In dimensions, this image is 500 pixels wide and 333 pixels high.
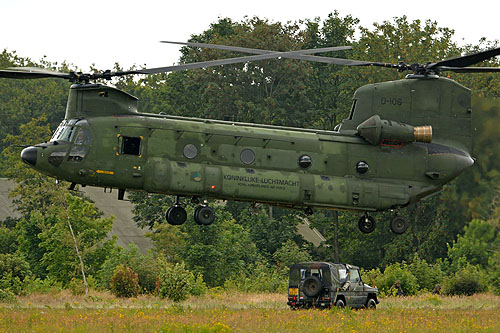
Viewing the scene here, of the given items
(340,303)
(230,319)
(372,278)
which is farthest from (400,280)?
(230,319)

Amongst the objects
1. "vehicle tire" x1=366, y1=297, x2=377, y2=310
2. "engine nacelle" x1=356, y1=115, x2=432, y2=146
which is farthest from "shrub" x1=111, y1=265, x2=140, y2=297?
"engine nacelle" x1=356, y1=115, x2=432, y2=146

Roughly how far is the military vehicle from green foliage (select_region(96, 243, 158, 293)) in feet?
38.9

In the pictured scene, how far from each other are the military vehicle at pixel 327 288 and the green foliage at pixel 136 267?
11867 mm

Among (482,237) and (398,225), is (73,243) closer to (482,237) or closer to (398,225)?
(398,225)

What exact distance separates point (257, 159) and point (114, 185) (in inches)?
169

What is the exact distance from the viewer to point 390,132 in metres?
25.2

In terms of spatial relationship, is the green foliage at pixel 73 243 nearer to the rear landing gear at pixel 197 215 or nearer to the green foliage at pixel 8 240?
the green foliage at pixel 8 240

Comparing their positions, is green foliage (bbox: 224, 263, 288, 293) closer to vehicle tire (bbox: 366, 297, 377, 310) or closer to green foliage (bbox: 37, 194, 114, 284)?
green foliage (bbox: 37, 194, 114, 284)

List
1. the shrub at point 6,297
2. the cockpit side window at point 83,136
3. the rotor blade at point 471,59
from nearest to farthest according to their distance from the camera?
the rotor blade at point 471,59, the cockpit side window at point 83,136, the shrub at point 6,297

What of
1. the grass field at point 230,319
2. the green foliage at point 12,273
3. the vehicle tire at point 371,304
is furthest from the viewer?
the green foliage at point 12,273

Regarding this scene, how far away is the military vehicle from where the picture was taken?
2983cm

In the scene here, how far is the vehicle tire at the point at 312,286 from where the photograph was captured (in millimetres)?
29875

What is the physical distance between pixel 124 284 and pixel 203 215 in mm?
15190

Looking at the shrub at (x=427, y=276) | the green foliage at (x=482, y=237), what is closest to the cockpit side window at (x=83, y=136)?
the green foliage at (x=482, y=237)
